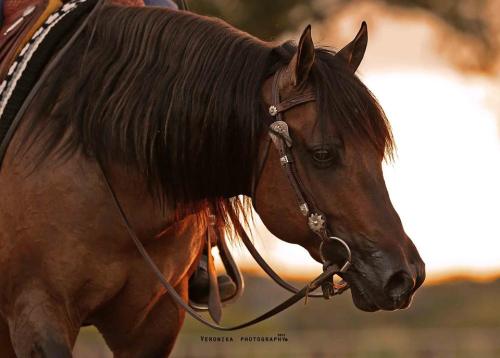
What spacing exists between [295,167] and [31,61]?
1.16m

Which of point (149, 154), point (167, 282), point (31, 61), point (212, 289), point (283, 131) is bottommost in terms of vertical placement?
point (212, 289)

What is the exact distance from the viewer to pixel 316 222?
5.05 metres

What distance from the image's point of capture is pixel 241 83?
17.2 ft

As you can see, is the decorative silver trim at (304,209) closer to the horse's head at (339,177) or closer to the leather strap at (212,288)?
the horse's head at (339,177)

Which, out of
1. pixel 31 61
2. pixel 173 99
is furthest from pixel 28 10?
pixel 173 99

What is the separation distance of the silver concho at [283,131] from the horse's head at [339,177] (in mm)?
12

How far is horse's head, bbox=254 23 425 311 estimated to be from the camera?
16.2 feet

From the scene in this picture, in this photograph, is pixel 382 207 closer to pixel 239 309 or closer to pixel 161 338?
pixel 161 338

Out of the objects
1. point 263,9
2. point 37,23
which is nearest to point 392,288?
point 37,23

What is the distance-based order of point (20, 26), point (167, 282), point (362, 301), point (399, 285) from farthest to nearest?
point (20, 26)
point (167, 282)
point (362, 301)
point (399, 285)

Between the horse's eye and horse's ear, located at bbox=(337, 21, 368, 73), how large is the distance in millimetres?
387

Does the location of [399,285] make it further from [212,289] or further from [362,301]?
[212,289]

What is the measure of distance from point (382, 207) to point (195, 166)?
2.48 feet

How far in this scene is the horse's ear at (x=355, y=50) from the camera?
5.28 meters
